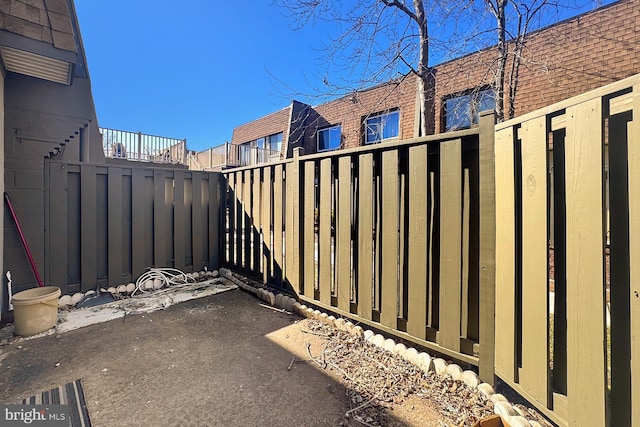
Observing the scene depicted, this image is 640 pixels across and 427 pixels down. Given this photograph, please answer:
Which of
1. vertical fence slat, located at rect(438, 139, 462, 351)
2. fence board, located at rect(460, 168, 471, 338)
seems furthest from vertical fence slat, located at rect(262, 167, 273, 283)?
fence board, located at rect(460, 168, 471, 338)

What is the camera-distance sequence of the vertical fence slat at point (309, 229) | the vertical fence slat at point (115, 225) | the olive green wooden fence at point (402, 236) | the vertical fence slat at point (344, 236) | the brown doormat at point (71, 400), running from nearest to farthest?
the brown doormat at point (71, 400) → the olive green wooden fence at point (402, 236) → the vertical fence slat at point (344, 236) → the vertical fence slat at point (309, 229) → the vertical fence slat at point (115, 225)

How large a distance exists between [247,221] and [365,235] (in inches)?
95.0

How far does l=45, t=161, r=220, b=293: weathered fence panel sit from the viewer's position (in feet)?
11.7

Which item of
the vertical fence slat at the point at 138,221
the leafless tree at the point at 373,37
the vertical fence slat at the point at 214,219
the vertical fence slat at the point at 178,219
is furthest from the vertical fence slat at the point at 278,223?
the vertical fence slat at the point at 138,221

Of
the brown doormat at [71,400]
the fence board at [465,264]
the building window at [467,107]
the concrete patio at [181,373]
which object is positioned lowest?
the concrete patio at [181,373]

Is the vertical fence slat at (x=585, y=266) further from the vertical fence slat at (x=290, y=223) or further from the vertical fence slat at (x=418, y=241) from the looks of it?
the vertical fence slat at (x=290, y=223)

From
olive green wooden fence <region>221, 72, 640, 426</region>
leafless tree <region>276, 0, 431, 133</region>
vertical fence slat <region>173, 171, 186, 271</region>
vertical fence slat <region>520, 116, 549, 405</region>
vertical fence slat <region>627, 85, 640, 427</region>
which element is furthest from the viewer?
vertical fence slat <region>173, 171, 186, 271</region>

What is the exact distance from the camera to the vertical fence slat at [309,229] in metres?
3.19


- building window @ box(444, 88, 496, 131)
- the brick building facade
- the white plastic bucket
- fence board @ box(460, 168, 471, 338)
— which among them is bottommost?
Result: the white plastic bucket

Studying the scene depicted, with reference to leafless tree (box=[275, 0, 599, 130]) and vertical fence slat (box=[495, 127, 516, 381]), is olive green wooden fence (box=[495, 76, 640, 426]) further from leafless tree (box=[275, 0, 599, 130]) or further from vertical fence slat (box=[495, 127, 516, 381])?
leafless tree (box=[275, 0, 599, 130])

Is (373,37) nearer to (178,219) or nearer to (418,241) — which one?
(418,241)

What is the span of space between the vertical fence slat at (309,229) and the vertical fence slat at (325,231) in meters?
0.15

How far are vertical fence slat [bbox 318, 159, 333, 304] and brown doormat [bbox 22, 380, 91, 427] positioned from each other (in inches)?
81.9

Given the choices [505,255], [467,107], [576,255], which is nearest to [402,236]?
[505,255]
